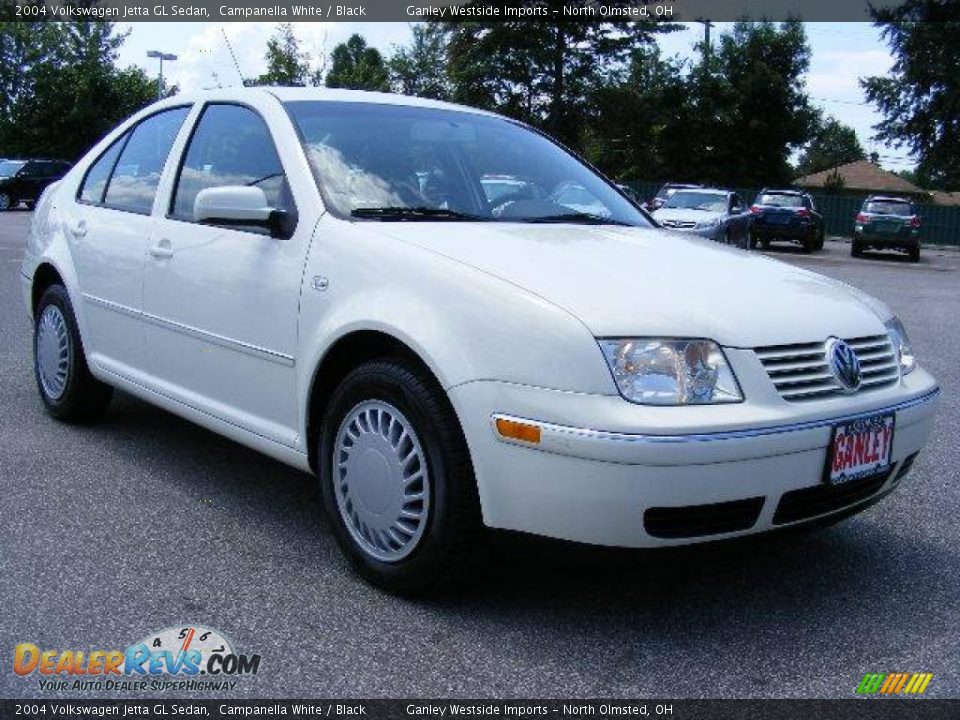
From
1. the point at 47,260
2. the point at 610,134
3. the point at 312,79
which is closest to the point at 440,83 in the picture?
the point at 312,79

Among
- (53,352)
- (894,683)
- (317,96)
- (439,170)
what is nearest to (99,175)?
(53,352)

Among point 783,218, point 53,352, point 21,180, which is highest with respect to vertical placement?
point 53,352

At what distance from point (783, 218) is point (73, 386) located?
22.7 meters

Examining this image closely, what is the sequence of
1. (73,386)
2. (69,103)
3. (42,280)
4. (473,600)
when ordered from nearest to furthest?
(473,600), (73,386), (42,280), (69,103)

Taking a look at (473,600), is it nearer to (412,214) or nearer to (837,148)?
(412,214)

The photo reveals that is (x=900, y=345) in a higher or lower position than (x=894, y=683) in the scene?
higher

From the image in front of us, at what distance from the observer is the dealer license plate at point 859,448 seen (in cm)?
300

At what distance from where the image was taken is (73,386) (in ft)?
16.5

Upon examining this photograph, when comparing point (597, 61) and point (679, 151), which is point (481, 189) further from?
point (679, 151)

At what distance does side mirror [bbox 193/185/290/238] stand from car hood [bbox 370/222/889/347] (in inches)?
16.2

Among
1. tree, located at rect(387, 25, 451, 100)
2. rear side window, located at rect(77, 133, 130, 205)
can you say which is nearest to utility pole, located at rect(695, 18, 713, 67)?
tree, located at rect(387, 25, 451, 100)

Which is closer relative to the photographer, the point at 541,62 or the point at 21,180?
the point at 21,180

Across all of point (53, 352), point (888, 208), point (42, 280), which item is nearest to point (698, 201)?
point (888, 208)

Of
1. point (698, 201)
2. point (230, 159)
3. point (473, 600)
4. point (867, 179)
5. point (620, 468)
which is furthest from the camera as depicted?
point (867, 179)
